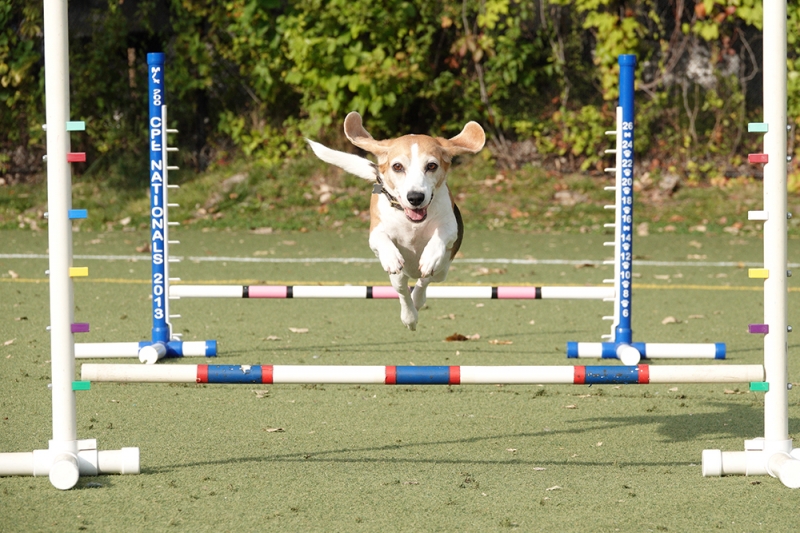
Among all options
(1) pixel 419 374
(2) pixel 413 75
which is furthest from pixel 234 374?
(2) pixel 413 75

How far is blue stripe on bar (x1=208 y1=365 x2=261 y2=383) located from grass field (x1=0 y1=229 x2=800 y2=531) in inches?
15.7

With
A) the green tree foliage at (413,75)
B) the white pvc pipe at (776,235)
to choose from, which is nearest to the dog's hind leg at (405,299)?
the white pvc pipe at (776,235)

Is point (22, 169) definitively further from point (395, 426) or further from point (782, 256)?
point (782, 256)

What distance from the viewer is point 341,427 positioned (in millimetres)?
5289

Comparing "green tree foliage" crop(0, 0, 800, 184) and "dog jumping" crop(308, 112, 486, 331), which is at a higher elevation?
"green tree foliage" crop(0, 0, 800, 184)

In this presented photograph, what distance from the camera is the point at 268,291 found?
680 cm

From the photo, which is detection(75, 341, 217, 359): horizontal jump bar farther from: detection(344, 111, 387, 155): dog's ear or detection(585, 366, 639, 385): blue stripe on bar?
detection(585, 366, 639, 385): blue stripe on bar

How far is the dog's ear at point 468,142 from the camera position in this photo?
5.42m

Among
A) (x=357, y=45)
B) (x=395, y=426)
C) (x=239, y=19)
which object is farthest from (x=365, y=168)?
(x=239, y=19)

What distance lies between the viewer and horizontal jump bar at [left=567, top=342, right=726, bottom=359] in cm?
653

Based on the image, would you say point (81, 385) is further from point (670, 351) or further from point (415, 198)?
point (670, 351)

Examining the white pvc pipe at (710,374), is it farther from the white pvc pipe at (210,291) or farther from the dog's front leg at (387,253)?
the white pvc pipe at (210,291)

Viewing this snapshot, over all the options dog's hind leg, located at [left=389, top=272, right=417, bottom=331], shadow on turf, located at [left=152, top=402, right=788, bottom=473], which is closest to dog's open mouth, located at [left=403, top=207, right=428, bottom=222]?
dog's hind leg, located at [left=389, top=272, right=417, bottom=331]

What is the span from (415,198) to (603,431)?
4.92 ft
